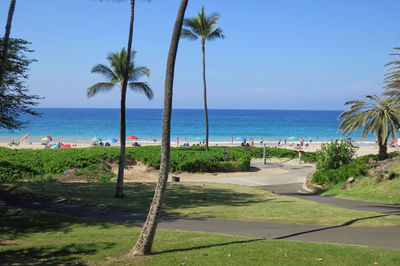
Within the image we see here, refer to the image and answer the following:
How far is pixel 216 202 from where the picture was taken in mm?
17219

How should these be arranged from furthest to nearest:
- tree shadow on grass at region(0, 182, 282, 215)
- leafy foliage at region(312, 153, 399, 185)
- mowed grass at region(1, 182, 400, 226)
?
leafy foliage at region(312, 153, 399, 185) < tree shadow on grass at region(0, 182, 282, 215) < mowed grass at region(1, 182, 400, 226)

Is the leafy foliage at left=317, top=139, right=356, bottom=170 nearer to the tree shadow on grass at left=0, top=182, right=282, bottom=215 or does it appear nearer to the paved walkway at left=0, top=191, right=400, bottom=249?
the tree shadow on grass at left=0, top=182, right=282, bottom=215

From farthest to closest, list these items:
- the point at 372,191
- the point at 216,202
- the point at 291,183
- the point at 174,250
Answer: the point at 291,183, the point at 372,191, the point at 216,202, the point at 174,250

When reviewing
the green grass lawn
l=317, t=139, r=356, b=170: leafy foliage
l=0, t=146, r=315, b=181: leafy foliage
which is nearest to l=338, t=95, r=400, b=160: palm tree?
l=317, t=139, r=356, b=170: leafy foliage

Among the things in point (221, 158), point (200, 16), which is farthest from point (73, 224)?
point (200, 16)

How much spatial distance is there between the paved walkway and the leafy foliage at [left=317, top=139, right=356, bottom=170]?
1306cm

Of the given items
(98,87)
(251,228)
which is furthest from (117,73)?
(251,228)

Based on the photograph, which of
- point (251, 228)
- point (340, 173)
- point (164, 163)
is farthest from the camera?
point (340, 173)

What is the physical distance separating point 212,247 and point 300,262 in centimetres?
221

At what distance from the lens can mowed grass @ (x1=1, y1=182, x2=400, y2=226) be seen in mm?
13109

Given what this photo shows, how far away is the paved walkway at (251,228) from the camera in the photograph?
1032 cm

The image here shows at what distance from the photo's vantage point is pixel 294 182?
2792 centimetres

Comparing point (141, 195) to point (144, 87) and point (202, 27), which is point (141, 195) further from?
point (202, 27)

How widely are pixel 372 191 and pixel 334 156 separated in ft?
20.2
